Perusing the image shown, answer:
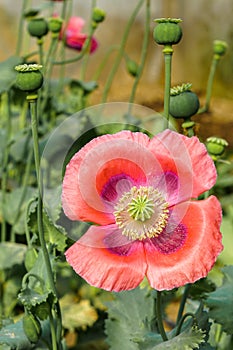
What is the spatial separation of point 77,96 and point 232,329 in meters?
0.89

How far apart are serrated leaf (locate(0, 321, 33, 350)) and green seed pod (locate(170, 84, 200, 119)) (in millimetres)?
283

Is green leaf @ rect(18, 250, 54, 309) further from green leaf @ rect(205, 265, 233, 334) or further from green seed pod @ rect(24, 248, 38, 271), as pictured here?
green leaf @ rect(205, 265, 233, 334)

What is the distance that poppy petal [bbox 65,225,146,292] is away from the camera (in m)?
0.67

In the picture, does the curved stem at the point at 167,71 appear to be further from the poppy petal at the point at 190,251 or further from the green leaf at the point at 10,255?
the green leaf at the point at 10,255

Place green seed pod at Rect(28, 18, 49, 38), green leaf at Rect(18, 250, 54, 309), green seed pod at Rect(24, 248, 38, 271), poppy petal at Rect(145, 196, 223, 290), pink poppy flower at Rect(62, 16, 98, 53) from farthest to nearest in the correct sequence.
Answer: pink poppy flower at Rect(62, 16, 98, 53) → green seed pod at Rect(28, 18, 49, 38) → green seed pod at Rect(24, 248, 38, 271) → green leaf at Rect(18, 250, 54, 309) → poppy petal at Rect(145, 196, 223, 290)

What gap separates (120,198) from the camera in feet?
2.43

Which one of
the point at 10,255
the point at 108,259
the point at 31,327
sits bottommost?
the point at 10,255

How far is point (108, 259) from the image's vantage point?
2.25 feet

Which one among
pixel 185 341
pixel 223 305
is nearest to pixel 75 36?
pixel 223 305

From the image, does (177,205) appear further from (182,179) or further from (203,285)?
(203,285)

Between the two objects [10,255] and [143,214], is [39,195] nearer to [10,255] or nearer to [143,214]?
[143,214]

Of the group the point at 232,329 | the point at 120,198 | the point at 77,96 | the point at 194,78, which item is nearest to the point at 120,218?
the point at 120,198

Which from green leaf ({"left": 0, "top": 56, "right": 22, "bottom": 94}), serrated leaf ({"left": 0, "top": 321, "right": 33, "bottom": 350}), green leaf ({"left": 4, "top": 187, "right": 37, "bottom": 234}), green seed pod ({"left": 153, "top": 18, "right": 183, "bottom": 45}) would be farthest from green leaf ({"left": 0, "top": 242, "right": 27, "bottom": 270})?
green seed pod ({"left": 153, "top": 18, "right": 183, "bottom": 45})

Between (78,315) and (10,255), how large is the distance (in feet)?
0.53
